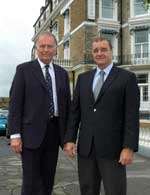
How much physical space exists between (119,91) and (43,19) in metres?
62.4

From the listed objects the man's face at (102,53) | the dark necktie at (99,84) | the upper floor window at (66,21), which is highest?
the upper floor window at (66,21)

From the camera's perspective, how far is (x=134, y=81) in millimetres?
4977

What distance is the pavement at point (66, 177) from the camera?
8164 mm

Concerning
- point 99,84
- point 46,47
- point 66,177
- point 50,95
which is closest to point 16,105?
point 50,95

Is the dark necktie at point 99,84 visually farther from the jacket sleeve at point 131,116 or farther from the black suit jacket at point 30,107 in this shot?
the black suit jacket at point 30,107

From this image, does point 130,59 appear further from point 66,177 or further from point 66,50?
point 66,177

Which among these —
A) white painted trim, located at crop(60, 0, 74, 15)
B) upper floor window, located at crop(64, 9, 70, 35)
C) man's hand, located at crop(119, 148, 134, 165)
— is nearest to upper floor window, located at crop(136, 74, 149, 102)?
upper floor window, located at crop(64, 9, 70, 35)

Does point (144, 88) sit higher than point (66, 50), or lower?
lower

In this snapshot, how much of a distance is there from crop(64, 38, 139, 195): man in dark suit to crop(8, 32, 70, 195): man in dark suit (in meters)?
0.36

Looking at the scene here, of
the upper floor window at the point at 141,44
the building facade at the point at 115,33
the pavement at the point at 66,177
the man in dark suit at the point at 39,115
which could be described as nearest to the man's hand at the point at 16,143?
the man in dark suit at the point at 39,115

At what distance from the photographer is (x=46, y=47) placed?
17.3 ft

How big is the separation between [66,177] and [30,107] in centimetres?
470

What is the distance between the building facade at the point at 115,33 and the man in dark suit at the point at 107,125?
36450mm

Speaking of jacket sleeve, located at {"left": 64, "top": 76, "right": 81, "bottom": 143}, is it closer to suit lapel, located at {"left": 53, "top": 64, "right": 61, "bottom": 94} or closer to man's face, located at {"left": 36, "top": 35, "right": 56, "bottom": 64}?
suit lapel, located at {"left": 53, "top": 64, "right": 61, "bottom": 94}
